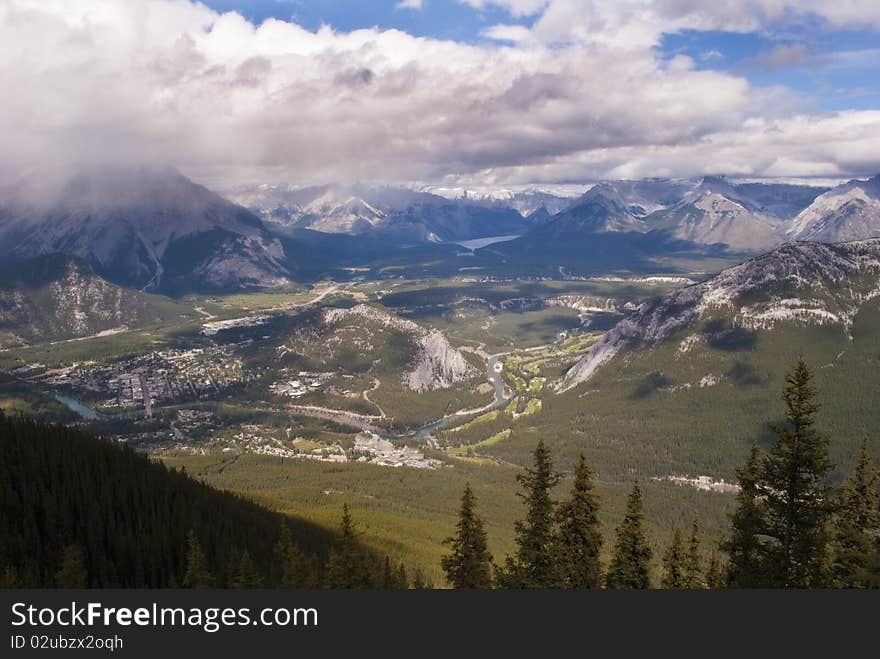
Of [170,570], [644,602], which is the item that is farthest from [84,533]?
[644,602]

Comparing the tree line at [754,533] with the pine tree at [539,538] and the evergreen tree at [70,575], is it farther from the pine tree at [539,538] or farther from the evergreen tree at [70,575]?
the evergreen tree at [70,575]

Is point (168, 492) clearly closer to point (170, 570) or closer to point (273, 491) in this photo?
point (170, 570)

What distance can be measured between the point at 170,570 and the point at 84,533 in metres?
16.1

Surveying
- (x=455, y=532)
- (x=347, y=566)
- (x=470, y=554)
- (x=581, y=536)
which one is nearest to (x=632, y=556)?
(x=581, y=536)

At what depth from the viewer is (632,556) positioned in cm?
4869

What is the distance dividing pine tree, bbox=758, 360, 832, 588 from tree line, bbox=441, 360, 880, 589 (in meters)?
0.06

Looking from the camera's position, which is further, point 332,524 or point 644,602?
point 332,524

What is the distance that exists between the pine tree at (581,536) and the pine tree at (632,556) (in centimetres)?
407

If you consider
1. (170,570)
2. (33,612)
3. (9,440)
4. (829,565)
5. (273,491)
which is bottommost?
(273,491)

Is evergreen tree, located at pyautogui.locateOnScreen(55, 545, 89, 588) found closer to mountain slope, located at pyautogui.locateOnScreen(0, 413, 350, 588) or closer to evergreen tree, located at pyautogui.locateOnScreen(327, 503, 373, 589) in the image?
mountain slope, located at pyautogui.locateOnScreen(0, 413, 350, 588)

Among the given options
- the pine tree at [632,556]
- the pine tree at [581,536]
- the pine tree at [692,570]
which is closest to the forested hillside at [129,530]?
the pine tree at [581,536]

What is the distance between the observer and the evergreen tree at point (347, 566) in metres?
54.1

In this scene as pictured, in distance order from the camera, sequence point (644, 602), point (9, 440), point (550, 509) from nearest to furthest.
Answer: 1. point (644, 602)
2. point (550, 509)
3. point (9, 440)

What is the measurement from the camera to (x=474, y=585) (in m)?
51.0
